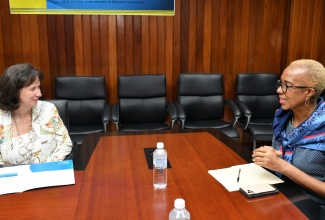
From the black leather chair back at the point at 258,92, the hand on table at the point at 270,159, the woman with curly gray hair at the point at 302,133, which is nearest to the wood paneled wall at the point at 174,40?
the black leather chair back at the point at 258,92

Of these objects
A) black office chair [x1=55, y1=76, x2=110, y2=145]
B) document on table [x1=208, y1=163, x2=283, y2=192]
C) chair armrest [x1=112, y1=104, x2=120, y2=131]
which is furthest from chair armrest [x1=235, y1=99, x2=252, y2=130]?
document on table [x1=208, y1=163, x2=283, y2=192]

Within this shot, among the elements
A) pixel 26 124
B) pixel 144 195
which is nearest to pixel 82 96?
pixel 26 124

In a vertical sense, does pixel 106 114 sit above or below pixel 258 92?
below

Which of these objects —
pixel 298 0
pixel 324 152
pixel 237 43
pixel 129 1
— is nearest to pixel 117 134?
pixel 324 152

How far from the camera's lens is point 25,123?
2.02 meters

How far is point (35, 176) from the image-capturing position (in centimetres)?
155

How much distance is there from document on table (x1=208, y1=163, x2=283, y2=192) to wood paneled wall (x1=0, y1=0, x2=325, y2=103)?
244 cm

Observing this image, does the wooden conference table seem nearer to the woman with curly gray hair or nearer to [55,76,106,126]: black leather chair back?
the woman with curly gray hair

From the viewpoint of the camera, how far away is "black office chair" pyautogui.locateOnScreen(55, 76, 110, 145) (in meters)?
3.55

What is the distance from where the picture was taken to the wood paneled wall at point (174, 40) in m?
3.67

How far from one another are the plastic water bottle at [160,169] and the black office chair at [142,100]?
1.94 metres

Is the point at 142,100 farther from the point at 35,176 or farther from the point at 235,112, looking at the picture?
the point at 35,176

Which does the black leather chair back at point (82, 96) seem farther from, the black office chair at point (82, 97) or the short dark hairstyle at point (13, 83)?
→ the short dark hairstyle at point (13, 83)

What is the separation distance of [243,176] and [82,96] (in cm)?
243
